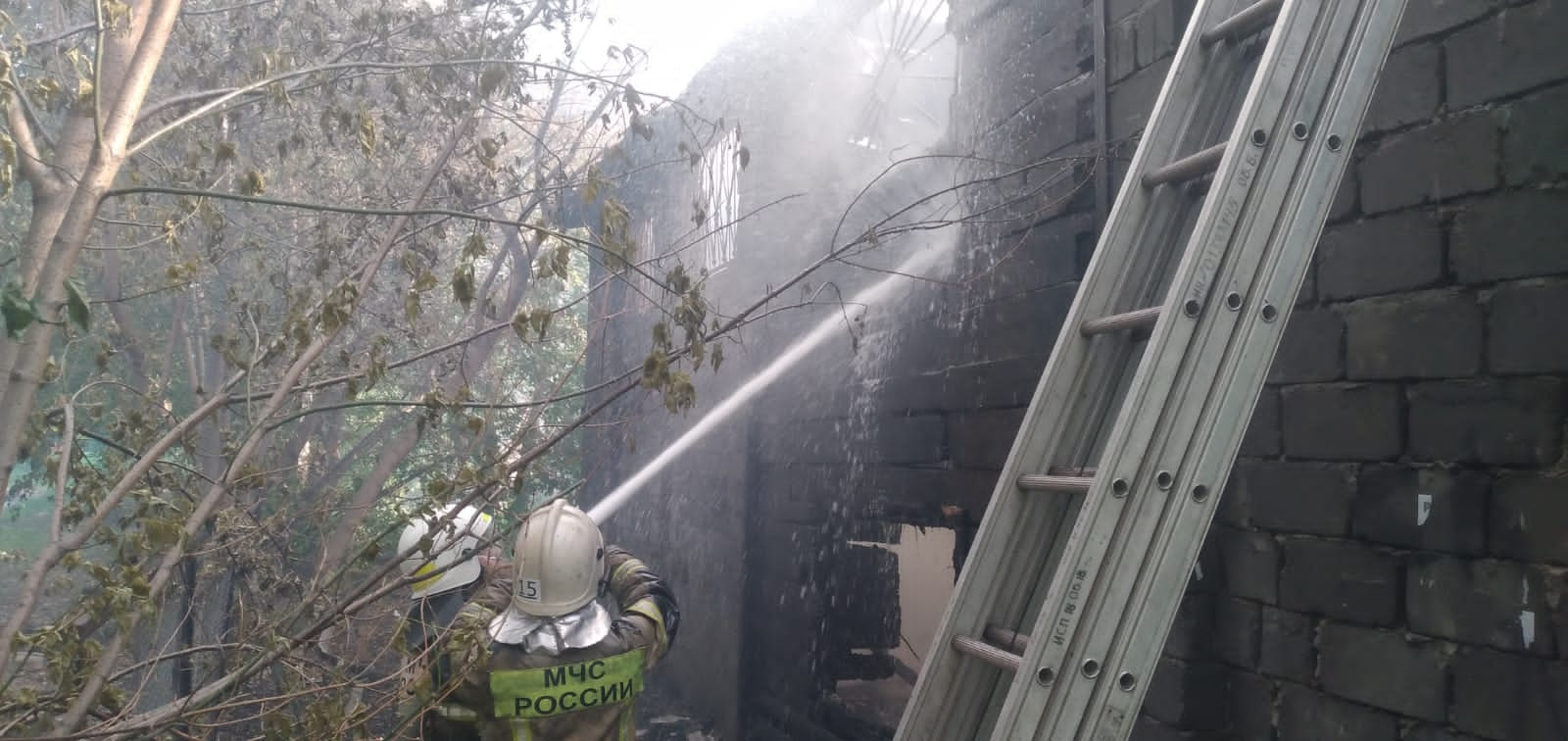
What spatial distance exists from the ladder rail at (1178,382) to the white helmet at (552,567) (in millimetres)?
1966

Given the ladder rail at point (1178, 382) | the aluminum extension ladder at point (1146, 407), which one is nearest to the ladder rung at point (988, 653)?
the aluminum extension ladder at point (1146, 407)

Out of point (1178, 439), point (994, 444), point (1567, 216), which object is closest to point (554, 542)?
point (994, 444)

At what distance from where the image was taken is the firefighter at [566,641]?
3.19 metres

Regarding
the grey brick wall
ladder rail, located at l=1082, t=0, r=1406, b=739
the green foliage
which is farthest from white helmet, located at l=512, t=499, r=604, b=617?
ladder rail, located at l=1082, t=0, r=1406, b=739

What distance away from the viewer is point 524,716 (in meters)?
3.17

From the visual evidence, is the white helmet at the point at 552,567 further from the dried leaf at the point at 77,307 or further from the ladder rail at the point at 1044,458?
the ladder rail at the point at 1044,458

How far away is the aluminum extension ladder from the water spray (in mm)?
1956

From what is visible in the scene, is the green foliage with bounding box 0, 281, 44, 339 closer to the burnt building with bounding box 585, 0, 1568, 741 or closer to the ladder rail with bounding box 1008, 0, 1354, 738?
the burnt building with bounding box 585, 0, 1568, 741

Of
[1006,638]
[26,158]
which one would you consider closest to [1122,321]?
[1006,638]

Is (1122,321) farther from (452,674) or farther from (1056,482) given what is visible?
(452,674)

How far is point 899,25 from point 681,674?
4952mm

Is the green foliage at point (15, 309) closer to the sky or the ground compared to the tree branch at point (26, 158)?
closer to the ground

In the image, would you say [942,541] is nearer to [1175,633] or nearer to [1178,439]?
[1175,633]

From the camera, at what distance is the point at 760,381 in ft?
22.7
